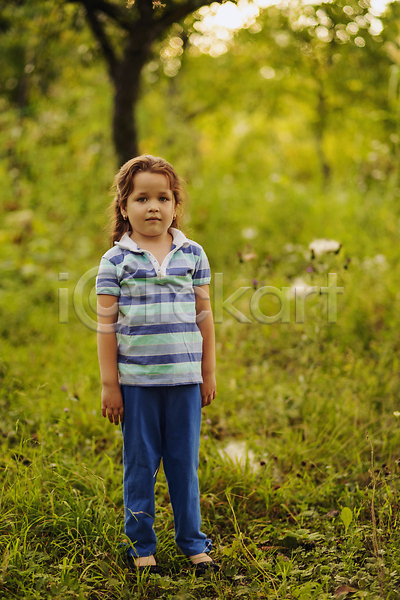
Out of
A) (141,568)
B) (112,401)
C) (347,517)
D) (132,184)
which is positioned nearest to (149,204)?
(132,184)

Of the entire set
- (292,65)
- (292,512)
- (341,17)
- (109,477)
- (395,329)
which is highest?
(292,65)

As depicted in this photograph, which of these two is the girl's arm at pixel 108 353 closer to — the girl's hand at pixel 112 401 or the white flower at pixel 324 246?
the girl's hand at pixel 112 401

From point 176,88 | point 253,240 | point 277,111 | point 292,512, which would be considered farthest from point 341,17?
point 277,111

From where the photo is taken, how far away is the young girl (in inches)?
64.5

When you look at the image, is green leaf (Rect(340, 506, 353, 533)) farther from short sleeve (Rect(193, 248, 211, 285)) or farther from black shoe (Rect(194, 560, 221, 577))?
short sleeve (Rect(193, 248, 211, 285))

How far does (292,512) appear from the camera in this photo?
2.17 meters

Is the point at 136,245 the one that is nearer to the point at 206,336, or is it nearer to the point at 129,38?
the point at 206,336

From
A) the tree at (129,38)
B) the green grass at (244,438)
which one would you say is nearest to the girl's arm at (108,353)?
the green grass at (244,438)

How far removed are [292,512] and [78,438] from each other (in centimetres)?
115

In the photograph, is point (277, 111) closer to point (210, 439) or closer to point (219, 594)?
point (210, 439)

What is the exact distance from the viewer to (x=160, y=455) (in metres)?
1.75

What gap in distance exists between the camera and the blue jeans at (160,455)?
5.46 feet

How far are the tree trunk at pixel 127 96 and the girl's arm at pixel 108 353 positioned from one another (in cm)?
313

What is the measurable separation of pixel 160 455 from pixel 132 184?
977mm
